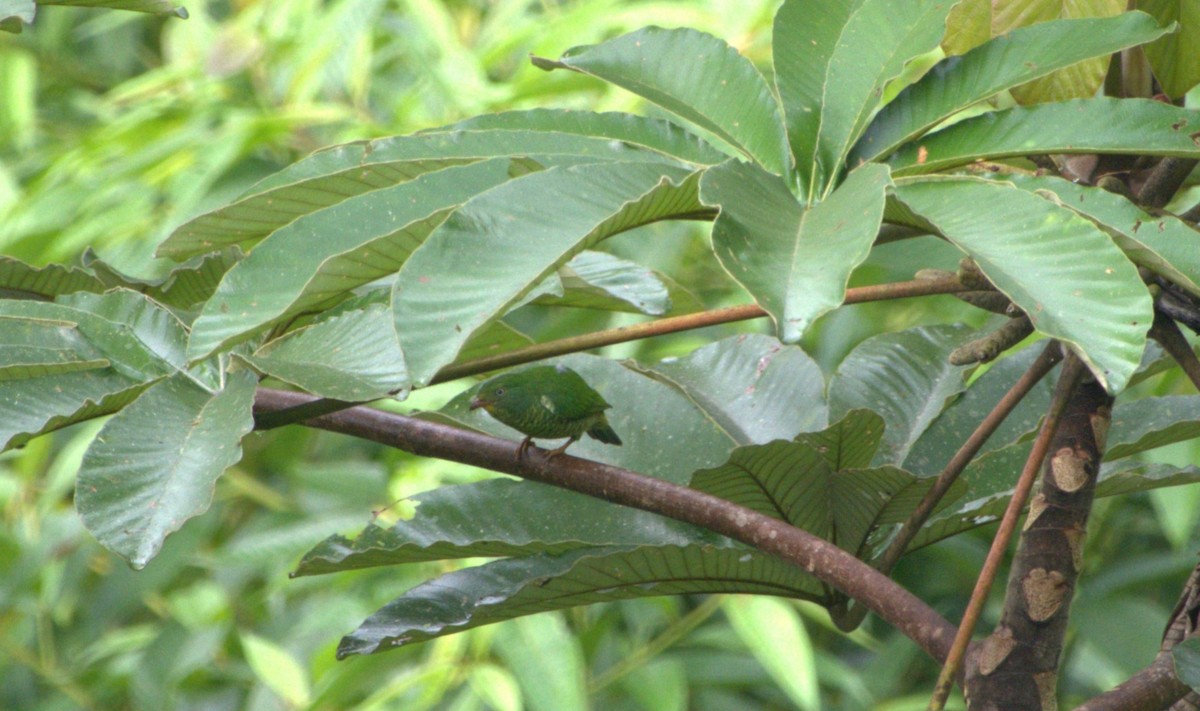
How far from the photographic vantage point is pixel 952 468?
2.16ft

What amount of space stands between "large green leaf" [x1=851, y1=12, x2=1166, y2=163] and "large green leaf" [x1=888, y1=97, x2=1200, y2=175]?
0.04 feet

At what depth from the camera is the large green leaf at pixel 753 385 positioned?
0.84 meters

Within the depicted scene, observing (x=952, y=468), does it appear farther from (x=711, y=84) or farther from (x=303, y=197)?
(x=303, y=197)

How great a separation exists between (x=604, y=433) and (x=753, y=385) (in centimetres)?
11

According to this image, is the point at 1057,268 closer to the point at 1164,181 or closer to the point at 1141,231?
the point at 1141,231

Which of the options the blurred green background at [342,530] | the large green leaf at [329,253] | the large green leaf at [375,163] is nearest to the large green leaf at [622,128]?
the large green leaf at [375,163]

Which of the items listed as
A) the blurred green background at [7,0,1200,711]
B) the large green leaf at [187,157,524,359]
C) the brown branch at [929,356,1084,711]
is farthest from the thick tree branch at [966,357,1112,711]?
the blurred green background at [7,0,1200,711]

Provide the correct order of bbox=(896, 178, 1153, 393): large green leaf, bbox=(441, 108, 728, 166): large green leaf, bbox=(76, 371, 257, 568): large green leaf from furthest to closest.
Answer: bbox=(441, 108, 728, 166): large green leaf → bbox=(76, 371, 257, 568): large green leaf → bbox=(896, 178, 1153, 393): large green leaf

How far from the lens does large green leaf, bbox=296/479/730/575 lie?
0.73 meters

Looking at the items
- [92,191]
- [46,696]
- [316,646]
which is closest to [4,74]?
[92,191]

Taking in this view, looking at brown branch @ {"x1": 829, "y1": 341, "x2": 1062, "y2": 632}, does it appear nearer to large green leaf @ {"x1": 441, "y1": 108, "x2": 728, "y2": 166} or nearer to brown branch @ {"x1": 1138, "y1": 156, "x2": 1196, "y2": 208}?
brown branch @ {"x1": 1138, "y1": 156, "x2": 1196, "y2": 208}

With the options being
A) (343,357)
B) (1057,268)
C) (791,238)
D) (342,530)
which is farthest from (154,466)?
(342,530)

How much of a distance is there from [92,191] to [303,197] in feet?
6.24

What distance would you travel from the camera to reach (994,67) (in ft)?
2.11
